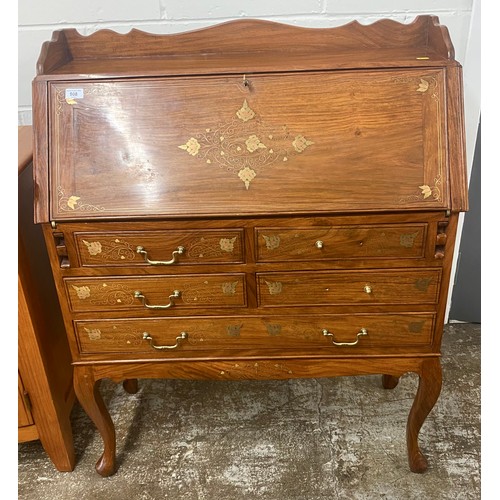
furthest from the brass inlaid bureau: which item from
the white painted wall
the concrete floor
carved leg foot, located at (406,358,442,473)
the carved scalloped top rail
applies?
the concrete floor

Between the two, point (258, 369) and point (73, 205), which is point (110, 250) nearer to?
point (73, 205)

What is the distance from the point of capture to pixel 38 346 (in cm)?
186

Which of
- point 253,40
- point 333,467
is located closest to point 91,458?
point 333,467

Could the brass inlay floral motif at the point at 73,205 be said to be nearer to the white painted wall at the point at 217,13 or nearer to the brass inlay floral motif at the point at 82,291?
the brass inlay floral motif at the point at 82,291

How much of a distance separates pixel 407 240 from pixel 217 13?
3.95 ft

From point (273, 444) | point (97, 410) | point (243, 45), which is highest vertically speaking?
point (243, 45)

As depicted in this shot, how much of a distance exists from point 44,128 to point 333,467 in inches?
62.3

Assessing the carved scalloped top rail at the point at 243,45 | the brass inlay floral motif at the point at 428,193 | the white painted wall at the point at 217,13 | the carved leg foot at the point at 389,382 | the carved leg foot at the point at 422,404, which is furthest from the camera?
the carved leg foot at the point at 389,382

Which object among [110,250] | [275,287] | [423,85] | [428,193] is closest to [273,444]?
[275,287]

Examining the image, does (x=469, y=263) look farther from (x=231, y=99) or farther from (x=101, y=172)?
(x=101, y=172)

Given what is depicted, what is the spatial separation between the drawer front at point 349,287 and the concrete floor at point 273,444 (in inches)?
29.9

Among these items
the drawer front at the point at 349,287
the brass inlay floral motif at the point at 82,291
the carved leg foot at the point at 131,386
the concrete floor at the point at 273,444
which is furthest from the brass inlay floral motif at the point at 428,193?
the carved leg foot at the point at 131,386

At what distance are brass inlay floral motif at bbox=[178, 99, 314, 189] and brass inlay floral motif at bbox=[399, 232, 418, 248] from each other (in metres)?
0.39

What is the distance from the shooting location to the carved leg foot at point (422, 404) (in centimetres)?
Result: 178
